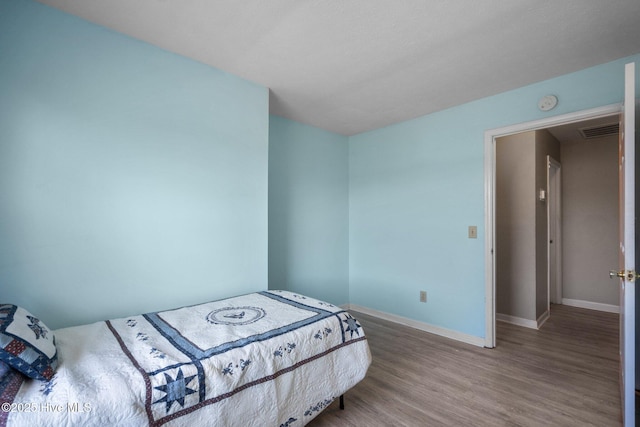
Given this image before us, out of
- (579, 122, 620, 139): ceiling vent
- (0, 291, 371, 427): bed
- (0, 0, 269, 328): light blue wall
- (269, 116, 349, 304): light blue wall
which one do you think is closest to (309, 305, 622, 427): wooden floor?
(0, 291, 371, 427): bed

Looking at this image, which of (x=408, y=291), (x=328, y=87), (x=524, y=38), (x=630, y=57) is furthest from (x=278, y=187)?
(x=630, y=57)

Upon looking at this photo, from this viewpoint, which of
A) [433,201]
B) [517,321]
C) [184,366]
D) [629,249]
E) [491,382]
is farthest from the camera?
[517,321]

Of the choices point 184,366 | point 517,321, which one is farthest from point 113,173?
point 517,321

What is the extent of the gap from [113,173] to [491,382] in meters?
3.09

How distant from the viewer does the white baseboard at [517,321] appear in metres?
3.28

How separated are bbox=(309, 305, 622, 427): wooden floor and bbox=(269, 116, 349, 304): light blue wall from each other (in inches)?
38.3

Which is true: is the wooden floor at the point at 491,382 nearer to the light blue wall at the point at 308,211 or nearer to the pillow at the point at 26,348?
the light blue wall at the point at 308,211

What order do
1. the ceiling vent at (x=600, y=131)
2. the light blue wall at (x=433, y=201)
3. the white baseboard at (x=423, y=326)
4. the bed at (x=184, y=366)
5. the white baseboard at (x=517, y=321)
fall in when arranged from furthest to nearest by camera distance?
the ceiling vent at (x=600, y=131) → the white baseboard at (x=517, y=321) → the white baseboard at (x=423, y=326) → the light blue wall at (x=433, y=201) → the bed at (x=184, y=366)

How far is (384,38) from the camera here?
6.11ft

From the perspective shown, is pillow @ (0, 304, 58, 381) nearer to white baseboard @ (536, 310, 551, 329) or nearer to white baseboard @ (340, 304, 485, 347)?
white baseboard @ (340, 304, 485, 347)

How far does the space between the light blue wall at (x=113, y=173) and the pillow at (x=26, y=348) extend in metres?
0.47

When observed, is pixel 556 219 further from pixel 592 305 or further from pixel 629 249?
pixel 629 249

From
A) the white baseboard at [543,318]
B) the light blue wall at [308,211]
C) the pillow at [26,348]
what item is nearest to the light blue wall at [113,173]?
the pillow at [26,348]

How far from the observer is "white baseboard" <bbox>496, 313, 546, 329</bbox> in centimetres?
328
